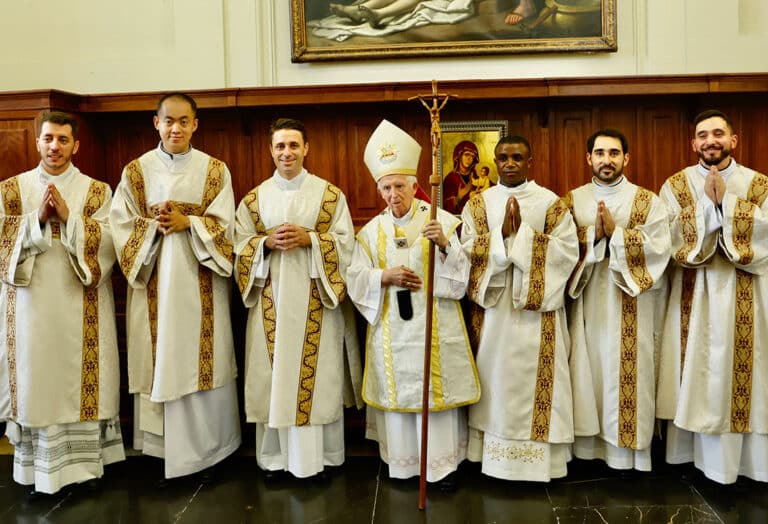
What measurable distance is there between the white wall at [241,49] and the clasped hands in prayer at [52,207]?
8.08ft

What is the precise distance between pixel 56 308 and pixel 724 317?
409 cm

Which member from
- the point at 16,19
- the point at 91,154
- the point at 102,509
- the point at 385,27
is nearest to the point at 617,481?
the point at 102,509

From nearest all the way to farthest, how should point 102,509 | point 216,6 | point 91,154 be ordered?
1. point 102,509
2. point 91,154
3. point 216,6

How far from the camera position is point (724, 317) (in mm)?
4082

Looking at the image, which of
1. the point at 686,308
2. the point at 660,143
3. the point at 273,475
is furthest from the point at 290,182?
the point at 660,143

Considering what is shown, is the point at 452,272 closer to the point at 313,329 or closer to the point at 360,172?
the point at 313,329

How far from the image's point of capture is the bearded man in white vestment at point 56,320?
162 inches

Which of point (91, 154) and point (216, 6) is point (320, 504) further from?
point (216, 6)

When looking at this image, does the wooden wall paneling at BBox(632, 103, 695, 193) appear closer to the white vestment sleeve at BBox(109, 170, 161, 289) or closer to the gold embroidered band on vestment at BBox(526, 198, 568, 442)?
the gold embroidered band on vestment at BBox(526, 198, 568, 442)

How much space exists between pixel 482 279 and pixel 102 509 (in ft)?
8.75

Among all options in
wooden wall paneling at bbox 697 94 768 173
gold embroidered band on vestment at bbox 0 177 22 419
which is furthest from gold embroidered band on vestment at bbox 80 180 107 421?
wooden wall paneling at bbox 697 94 768 173

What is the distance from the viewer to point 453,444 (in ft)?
14.0

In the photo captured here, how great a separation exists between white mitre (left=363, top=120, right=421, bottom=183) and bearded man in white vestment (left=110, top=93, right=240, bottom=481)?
107 cm

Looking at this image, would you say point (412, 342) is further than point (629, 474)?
No
